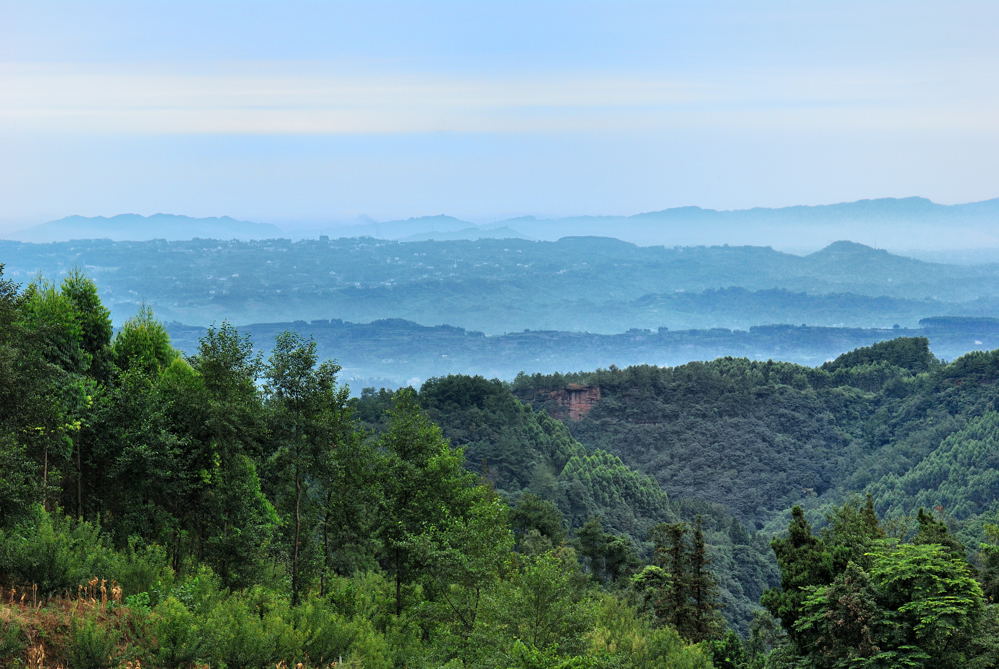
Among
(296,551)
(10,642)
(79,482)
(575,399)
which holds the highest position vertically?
(79,482)

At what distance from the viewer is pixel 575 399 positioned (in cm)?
13475

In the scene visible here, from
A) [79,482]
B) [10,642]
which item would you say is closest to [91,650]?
[10,642]

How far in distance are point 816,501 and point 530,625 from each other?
95.6 meters

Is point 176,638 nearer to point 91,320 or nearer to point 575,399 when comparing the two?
point 91,320

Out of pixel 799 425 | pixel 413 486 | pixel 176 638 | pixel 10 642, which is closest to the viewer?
pixel 10 642

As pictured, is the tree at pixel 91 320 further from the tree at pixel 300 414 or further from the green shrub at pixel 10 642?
the green shrub at pixel 10 642

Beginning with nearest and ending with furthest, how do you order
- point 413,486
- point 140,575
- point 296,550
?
1. point 140,575
2. point 296,550
3. point 413,486

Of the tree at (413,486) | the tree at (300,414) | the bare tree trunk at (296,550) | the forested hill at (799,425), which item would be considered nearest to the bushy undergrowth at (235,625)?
the bare tree trunk at (296,550)

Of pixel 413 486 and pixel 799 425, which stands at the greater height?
pixel 413 486

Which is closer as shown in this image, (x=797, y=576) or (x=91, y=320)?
(x=797, y=576)

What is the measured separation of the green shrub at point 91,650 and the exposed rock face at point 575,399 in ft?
393

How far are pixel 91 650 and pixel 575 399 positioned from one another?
122 metres

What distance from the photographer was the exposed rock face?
13362 cm

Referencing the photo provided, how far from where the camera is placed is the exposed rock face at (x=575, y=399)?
5261 inches
